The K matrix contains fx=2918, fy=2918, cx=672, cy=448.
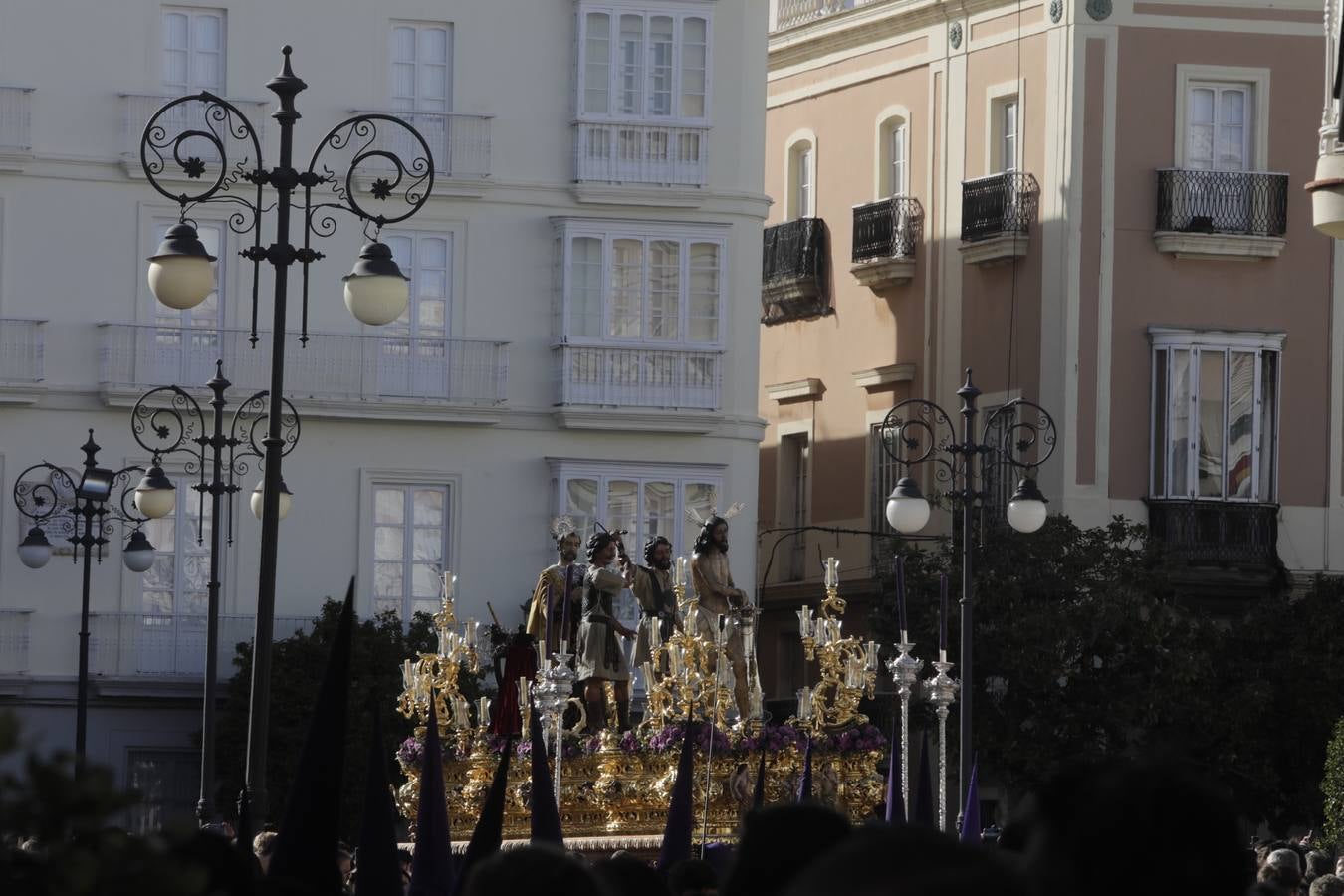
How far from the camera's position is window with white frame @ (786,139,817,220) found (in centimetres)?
4059

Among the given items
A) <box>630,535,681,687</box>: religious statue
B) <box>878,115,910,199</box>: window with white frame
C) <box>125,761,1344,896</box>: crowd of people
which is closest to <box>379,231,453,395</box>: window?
<box>878,115,910,199</box>: window with white frame

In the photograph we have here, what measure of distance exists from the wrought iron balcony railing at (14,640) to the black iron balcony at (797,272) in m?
11.3

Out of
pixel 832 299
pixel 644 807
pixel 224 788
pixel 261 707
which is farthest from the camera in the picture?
pixel 832 299

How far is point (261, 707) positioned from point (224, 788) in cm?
1694

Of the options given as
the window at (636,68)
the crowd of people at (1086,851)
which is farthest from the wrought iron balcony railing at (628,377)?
the crowd of people at (1086,851)

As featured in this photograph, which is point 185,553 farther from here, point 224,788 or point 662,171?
point 662,171

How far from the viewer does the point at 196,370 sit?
112ft

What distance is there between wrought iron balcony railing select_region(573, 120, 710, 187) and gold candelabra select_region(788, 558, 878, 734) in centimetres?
1517

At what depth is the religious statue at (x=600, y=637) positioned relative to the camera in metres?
20.8

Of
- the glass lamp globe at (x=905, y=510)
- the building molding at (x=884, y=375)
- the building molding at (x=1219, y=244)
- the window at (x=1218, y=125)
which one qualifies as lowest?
the glass lamp globe at (x=905, y=510)

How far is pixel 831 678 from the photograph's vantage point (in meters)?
20.7

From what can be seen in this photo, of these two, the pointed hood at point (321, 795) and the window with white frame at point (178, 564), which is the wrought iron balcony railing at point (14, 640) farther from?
the pointed hood at point (321, 795)

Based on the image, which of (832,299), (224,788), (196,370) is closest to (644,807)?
(224,788)

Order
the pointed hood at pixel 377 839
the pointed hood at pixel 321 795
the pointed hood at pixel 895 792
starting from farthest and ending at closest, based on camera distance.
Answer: the pointed hood at pixel 895 792 < the pointed hood at pixel 377 839 < the pointed hood at pixel 321 795
